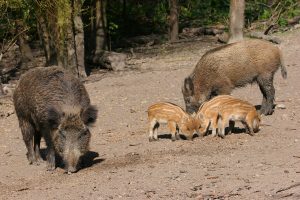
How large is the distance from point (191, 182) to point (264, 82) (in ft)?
14.3

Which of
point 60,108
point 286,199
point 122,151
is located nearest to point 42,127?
point 60,108

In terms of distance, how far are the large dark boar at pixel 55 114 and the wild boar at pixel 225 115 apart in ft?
5.68

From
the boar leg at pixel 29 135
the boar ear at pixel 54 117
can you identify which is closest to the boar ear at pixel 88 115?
the boar ear at pixel 54 117

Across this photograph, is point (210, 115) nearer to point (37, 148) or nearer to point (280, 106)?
point (280, 106)

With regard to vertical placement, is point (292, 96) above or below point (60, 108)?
below

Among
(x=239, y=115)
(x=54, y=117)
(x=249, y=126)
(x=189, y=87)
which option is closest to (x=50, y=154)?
(x=54, y=117)

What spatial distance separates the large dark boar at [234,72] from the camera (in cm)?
1110

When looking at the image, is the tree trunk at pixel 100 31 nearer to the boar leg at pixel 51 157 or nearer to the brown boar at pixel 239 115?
the brown boar at pixel 239 115

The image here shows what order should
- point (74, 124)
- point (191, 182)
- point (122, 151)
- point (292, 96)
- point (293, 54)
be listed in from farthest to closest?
1. point (293, 54)
2. point (292, 96)
3. point (122, 151)
4. point (74, 124)
5. point (191, 182)

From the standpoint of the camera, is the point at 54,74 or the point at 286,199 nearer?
the point at 286,199

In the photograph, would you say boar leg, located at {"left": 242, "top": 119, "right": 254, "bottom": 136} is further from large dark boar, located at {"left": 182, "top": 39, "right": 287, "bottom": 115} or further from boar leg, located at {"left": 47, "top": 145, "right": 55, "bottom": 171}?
boar leg, located at {"left": 47, "top": 145, "right": 55, "bottom": 171}

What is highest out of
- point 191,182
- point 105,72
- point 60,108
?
point 60,108

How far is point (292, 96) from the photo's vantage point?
12.1 meters

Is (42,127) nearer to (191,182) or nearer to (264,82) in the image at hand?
(191,182)
